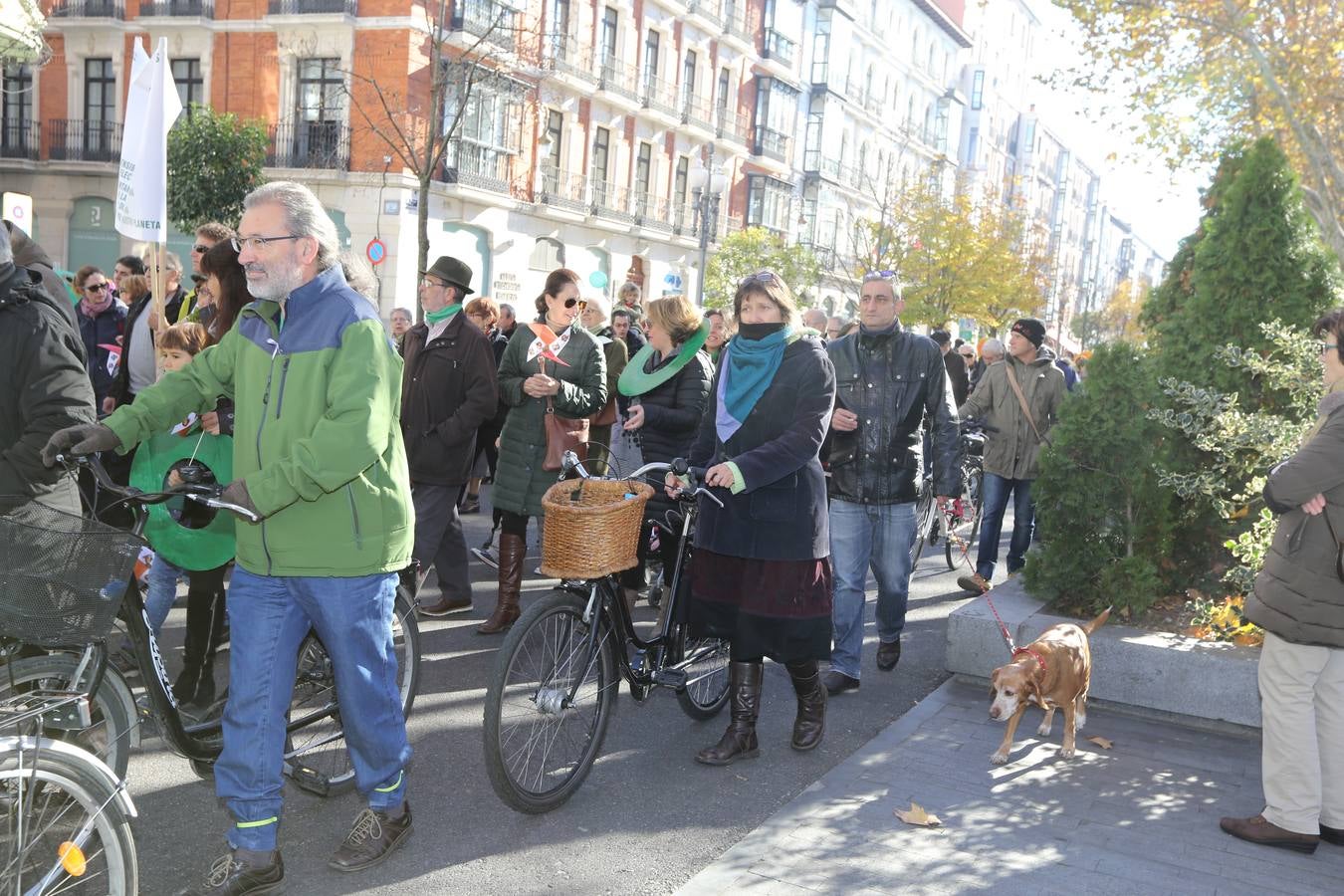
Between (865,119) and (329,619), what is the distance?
5183 cm

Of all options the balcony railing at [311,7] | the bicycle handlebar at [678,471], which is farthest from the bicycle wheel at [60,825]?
the balcony railing at [311,7]

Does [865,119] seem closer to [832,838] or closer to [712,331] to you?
[712,331]

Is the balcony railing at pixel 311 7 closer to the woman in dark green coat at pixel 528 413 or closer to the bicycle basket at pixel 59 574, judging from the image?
the woman in dark green coat at pixel 528 413

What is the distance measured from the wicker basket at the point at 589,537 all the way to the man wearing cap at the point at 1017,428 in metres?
5.45

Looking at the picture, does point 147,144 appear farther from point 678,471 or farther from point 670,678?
point 670,678

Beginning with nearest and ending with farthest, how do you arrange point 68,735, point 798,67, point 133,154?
1. point 68,735
2. point 133,154
3. point 798,67

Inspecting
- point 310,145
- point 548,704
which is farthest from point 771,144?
point 548,704

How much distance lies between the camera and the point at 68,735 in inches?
129

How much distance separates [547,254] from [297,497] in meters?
30.8

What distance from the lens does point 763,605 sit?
479cm

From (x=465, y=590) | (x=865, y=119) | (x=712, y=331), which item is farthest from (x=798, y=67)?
(x=465, y=590)

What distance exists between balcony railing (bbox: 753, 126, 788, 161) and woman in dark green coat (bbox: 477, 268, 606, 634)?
38.1 m

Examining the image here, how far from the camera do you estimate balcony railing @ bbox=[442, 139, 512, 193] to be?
28734mm

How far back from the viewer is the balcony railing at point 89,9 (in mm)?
30672
